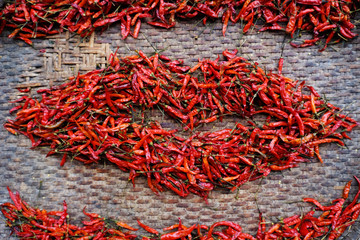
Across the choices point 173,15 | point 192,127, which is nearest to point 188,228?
point 192,127

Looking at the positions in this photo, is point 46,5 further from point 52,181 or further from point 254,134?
point 254,134

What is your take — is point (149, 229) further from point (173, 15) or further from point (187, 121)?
point (173, 15)

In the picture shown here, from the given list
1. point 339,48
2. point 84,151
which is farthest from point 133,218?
point 339,48

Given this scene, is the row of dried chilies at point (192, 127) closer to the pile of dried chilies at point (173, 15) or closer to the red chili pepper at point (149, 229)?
the red chili pepper at point (149, 229)

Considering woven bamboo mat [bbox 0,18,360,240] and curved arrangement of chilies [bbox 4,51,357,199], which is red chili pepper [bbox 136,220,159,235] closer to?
woven bamboo mat [bbox 0,18,360,240]

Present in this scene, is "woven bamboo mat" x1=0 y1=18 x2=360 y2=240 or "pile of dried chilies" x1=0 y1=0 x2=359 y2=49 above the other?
"pile of dried chilies" x1=0 y1=0 x2=359 y2=49

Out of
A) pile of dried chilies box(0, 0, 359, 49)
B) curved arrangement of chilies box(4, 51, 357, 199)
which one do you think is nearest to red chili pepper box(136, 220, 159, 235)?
curved arrangement of chilies box(4, 51, 357, 199)

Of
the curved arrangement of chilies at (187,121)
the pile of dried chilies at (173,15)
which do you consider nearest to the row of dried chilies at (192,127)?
the curved arrangement of chilies at (187,121)

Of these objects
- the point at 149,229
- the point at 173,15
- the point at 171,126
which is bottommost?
the point at 149,229
